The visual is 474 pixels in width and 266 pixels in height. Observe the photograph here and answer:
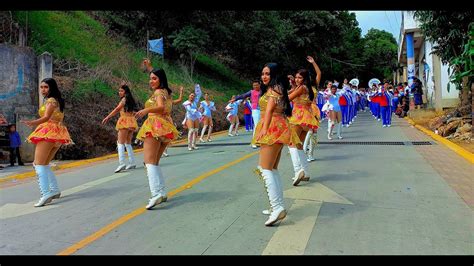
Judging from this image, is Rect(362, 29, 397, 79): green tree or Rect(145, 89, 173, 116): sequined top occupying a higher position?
Rect(362, 29, 397, 79): green tree

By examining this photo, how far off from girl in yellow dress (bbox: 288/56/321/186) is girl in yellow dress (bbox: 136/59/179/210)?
79.8 inches

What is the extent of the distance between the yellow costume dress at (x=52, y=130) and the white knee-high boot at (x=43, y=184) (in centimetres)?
42

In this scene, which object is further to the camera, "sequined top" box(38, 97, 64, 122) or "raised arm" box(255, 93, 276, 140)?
"sequined top" box(38, 97, 64, 122)

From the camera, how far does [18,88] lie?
474 inches

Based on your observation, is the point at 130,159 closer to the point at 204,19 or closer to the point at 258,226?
the point at 258,226

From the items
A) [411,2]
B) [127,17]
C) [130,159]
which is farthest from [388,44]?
[411,2]

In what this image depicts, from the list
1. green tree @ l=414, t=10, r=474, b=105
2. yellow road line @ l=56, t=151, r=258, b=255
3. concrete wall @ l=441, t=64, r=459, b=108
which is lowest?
yellow road line @ l=56, t=151, r=258, b=255

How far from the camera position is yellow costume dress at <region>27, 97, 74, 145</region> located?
6508 mm

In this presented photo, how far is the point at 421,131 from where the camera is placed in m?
16.3

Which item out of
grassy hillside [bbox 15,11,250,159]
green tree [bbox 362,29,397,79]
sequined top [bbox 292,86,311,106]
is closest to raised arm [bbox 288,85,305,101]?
sequined top [bbox 292,86,311,106]

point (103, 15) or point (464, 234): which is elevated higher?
point (103, 15)

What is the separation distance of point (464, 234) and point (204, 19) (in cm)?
2357

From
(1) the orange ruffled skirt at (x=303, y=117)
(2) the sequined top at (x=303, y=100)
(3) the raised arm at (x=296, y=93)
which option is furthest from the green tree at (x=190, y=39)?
(3) the raised arm at (x=296, y=93)

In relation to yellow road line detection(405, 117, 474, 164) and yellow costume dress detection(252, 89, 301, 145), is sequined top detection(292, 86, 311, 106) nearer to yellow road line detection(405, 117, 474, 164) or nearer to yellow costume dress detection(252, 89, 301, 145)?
yellow costume dress detection(252, 89, 301, 145)
